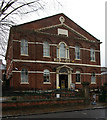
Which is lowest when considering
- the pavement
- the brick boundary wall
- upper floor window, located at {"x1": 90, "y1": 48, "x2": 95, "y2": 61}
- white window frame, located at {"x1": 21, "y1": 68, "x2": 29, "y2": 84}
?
the pavement

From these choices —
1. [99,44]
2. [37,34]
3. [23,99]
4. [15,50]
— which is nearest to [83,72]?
[99,44]

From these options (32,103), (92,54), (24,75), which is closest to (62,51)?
(92,54)

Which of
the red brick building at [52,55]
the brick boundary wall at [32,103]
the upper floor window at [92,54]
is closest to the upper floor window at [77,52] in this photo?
the red brick building at [52,55]

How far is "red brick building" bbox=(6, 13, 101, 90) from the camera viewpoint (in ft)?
75.9

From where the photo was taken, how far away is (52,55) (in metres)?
25.3

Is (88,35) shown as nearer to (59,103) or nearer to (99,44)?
(99,44)

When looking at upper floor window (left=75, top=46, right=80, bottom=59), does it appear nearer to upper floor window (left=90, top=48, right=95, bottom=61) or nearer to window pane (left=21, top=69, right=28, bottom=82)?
upper floor window (left=90, top=48, right=95, bottom=61)

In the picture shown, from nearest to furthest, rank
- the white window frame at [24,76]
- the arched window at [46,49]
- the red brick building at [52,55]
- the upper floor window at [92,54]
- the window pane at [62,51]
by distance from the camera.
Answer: the white window frame at [24,76]
the red brick building at [52,55]
the arched window at [46,49]
the window pane at [62,51]
the upper floor window at [92,54]

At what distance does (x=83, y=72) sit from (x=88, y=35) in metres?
7.05

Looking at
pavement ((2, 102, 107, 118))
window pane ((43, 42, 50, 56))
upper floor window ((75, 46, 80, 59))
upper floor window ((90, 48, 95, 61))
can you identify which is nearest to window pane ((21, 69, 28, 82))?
window pane ((43, 42, 50, 56))

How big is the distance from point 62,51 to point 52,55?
2.16 metres

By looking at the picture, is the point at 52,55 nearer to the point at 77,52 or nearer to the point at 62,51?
the point at 62,51

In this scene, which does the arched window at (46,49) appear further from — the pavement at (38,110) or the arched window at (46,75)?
the pavement at (38,110)

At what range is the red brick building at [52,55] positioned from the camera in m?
23.1
